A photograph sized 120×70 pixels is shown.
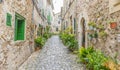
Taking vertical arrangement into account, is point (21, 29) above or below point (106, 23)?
below

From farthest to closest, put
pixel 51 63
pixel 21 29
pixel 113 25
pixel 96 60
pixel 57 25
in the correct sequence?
pixel 57 25 < pixel 21 29 < pixel 51 63 < pixel 96 60 < pixel 113 25

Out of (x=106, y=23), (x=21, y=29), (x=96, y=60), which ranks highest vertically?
(x=106, y=23)

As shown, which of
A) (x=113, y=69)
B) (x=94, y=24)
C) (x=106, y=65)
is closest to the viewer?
(x=113, y=69)

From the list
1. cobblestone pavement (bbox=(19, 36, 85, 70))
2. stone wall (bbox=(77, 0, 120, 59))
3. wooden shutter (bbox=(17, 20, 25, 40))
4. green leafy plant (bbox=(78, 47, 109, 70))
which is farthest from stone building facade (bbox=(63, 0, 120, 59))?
wooden shutter (bbox=(17, 20, 25, 40))

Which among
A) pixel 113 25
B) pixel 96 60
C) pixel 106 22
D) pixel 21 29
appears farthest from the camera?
pixel 21 29

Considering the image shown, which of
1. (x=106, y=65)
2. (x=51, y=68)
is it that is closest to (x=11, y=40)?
Answer: (x=51, y=68)

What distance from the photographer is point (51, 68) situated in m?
6.09

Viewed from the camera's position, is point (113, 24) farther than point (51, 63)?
No

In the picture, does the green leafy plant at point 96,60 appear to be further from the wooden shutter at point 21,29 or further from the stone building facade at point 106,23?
the wooden shutter at point 21,29

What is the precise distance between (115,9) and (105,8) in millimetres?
866

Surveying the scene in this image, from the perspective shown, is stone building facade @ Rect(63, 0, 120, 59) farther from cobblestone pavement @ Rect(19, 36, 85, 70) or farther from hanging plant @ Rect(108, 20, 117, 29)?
cobblestone pavement @ Rect(19, 36, 85, 70)

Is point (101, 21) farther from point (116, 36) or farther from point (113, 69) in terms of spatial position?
point (113, 69)

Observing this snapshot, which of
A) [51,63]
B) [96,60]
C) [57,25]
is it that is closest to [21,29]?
[51,63]

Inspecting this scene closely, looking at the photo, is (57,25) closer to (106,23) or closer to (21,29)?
(21,29)
